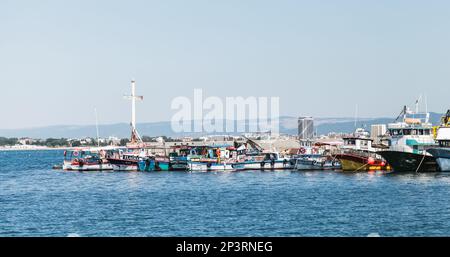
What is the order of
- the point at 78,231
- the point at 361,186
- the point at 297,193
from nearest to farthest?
1. the point at 78,231
2. the point at 297,193
3. the point at 361,186

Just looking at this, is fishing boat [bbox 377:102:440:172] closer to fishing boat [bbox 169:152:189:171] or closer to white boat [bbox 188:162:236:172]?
white boat [bbox 188:162:236:172]

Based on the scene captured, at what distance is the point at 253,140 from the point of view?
124188mm

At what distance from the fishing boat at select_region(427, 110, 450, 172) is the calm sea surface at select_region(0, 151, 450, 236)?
4722mm

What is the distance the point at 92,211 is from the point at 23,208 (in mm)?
5876

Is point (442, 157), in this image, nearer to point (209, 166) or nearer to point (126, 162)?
point (209, 166)

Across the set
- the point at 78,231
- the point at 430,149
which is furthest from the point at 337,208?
the point at 430,149

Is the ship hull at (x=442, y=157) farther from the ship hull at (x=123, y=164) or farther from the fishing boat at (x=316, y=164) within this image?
the ship hull at (x=123, y=164)

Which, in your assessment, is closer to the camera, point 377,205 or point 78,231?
point 78,231

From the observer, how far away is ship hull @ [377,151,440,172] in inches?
2657

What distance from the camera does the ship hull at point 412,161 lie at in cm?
6750

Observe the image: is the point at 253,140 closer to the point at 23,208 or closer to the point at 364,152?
the point at 364,152

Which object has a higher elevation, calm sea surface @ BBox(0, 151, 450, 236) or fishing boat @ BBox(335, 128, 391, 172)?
fishing boat @ BBox(335, 128, 391, 172)

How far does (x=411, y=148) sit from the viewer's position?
69.4 metres

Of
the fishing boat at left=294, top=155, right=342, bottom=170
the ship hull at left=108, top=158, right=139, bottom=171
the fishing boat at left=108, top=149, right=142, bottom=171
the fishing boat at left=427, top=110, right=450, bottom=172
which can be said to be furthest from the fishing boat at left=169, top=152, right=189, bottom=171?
the fishing boat at left=427, top=110, right=450, bottom=172
